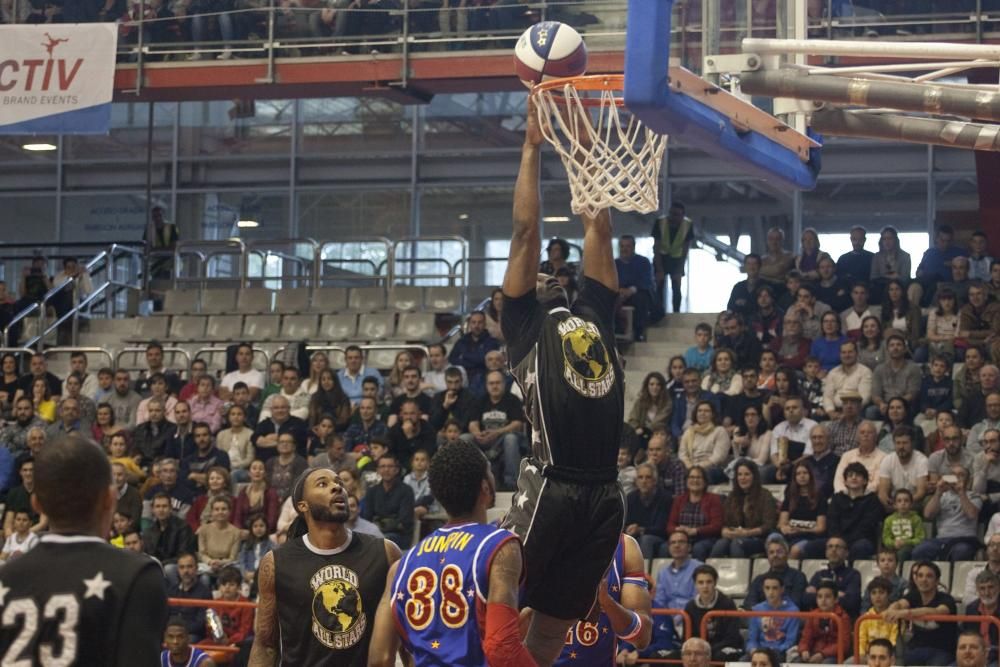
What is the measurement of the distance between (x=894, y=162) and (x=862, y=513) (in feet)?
30.2

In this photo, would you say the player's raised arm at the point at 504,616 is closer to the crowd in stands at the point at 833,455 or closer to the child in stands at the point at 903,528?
the crowd in stands at the point at 833,455

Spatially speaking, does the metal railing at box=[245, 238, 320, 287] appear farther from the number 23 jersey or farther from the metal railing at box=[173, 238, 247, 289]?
the number 23 jersey

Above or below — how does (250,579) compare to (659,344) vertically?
below

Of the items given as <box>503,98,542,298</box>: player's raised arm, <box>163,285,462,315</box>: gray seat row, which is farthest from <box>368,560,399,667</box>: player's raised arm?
<box>163,285,462,315</box>: gray seat row

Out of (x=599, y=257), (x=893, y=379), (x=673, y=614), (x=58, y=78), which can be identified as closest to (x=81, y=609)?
(x=599, y=257)

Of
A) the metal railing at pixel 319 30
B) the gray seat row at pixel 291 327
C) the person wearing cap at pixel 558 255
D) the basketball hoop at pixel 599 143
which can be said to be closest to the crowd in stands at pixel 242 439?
the person wearing cap at pixel 558 255

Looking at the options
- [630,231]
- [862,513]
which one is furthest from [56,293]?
[862,513]

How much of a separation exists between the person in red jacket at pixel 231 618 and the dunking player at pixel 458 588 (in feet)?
24.9

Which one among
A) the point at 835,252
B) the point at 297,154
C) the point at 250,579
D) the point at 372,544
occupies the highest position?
the point at 297,154

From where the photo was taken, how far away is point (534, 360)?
673 cm

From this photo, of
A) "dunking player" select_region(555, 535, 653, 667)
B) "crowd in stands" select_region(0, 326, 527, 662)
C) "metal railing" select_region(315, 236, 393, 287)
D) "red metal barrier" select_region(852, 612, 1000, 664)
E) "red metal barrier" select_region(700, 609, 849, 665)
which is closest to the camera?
"dunking player" select_region(555, 535, 653, 667)

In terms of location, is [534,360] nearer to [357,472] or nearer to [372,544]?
[372,544]

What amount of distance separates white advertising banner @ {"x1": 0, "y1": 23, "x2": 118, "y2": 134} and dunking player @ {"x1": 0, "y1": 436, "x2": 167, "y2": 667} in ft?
47.3

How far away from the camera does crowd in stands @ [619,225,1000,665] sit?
1298 centimetres
